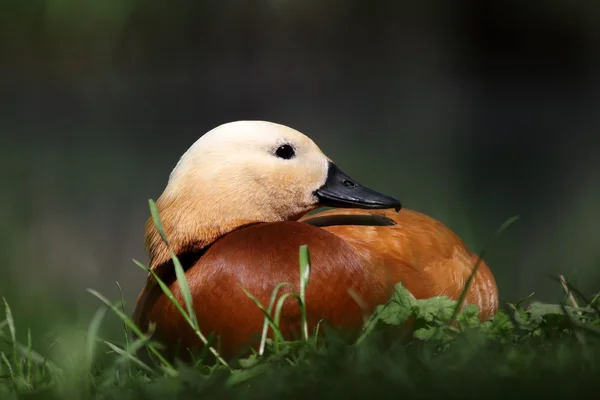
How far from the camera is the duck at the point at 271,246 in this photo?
2.36m

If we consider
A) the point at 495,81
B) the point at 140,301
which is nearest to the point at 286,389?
the point at 140,301

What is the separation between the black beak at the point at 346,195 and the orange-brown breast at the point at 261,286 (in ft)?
1.26

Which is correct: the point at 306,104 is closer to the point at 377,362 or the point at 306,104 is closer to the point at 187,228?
the point at 187,228

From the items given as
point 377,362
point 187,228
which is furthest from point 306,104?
point 377,362

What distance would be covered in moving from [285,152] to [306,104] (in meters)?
4.73

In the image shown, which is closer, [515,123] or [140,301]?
[140,301]

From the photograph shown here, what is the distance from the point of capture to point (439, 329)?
7.11 feet

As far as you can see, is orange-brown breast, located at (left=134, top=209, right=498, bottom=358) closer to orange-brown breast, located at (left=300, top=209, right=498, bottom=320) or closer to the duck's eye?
orange-brown breast, located at (left=300, top=209, right=498, bottom=320)

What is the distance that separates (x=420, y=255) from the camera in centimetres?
286

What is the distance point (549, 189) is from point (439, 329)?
382 cm

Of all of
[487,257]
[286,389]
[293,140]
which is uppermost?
[293,140]

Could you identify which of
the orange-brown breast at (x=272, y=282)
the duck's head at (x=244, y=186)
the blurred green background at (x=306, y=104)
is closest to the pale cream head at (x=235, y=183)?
the duck's head at (x=244, y=186)

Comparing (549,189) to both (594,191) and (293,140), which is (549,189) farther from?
(293,140)

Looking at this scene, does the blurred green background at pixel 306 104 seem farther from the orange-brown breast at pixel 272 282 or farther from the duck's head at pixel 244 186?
the orange-brown breast at pixel 272 282
